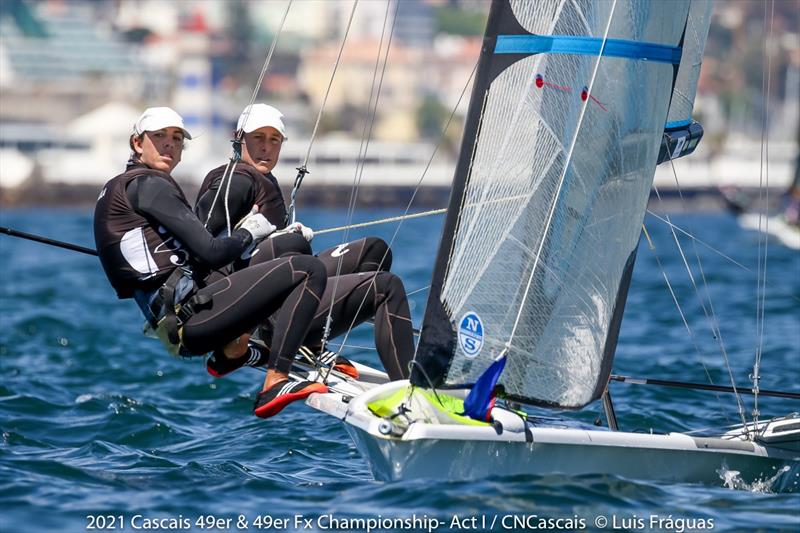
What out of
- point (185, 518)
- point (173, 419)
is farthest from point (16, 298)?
point (185, 518)

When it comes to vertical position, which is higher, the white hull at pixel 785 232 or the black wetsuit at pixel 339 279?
the black wetsuit at pixel 339 279

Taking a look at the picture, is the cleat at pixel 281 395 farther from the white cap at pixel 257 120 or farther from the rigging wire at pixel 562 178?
the white cap at pixel 257 120

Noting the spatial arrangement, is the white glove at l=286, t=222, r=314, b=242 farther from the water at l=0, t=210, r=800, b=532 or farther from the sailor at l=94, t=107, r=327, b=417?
the water at l=0, t=210, r=800, b=532

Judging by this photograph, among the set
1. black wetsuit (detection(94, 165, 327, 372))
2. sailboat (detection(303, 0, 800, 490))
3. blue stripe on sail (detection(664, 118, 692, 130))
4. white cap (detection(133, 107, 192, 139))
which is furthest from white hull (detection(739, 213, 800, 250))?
white cap (detection(133, 107, 192, 139))

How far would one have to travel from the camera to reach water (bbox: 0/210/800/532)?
477 cm

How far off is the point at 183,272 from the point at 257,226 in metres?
0.35

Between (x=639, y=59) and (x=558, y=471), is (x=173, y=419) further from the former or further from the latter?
(x=639, y=59)

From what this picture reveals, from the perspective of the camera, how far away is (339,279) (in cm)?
568

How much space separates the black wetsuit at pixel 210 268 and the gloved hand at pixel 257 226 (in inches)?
1.3

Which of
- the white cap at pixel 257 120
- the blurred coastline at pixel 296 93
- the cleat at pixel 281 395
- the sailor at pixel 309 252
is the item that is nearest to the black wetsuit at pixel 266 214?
the sailor at pixel 309 252

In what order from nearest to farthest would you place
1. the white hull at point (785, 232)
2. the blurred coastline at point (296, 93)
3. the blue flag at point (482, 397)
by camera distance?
the blue flag at point (482, 397), the white hull at point (785, 232), the blurred coastline at point (296, 93)

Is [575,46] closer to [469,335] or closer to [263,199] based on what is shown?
[469,335]

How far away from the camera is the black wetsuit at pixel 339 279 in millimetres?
5516

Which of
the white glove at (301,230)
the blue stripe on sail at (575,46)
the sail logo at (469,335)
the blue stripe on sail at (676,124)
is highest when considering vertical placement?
the blue stripe on sail at (575,46)
